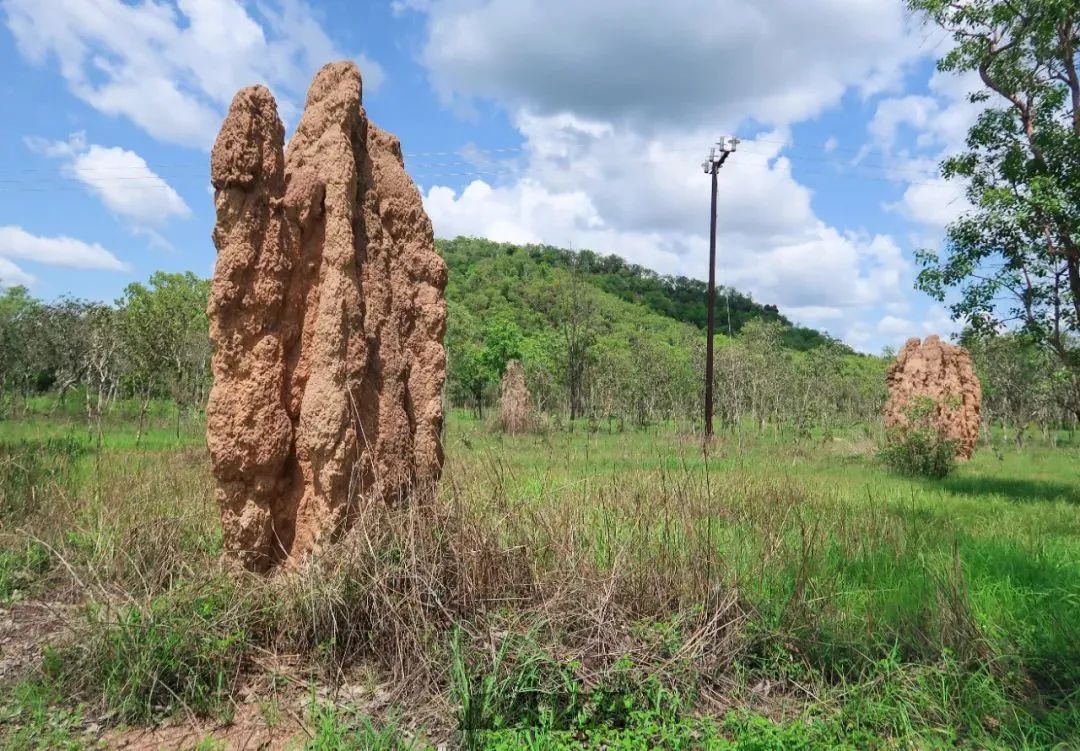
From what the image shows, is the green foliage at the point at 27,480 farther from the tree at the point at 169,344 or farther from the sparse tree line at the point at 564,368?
the tree at the point at 169,344

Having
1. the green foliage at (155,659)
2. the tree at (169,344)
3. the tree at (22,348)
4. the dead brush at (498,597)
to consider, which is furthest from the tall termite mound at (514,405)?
the tree at (22,348)

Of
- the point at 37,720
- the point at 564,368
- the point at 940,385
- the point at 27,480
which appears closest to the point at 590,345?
the point at 564,368

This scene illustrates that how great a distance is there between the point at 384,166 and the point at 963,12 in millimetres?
8932

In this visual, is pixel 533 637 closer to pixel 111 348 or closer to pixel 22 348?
pixel 111 348

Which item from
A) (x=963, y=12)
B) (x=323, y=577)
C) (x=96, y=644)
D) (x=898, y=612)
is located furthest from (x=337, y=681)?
(x=963, y=12)

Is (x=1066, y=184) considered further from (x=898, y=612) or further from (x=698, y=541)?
(x=698, y=541)

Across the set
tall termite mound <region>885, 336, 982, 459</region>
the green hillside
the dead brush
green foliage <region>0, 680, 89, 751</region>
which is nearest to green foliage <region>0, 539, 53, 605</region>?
green foliage <region>0, 680, 89, 751</region>

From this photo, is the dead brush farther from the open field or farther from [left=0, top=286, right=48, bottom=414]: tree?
[left=0, top=286, right=48, bottom=414]: tree

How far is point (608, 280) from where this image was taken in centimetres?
6881

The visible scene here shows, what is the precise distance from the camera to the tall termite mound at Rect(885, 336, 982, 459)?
15.6m

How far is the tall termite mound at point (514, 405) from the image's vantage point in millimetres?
19250

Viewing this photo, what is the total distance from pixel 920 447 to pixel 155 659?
13.1 m

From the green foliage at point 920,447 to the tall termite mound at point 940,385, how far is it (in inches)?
62.8

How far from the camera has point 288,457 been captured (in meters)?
4.23
